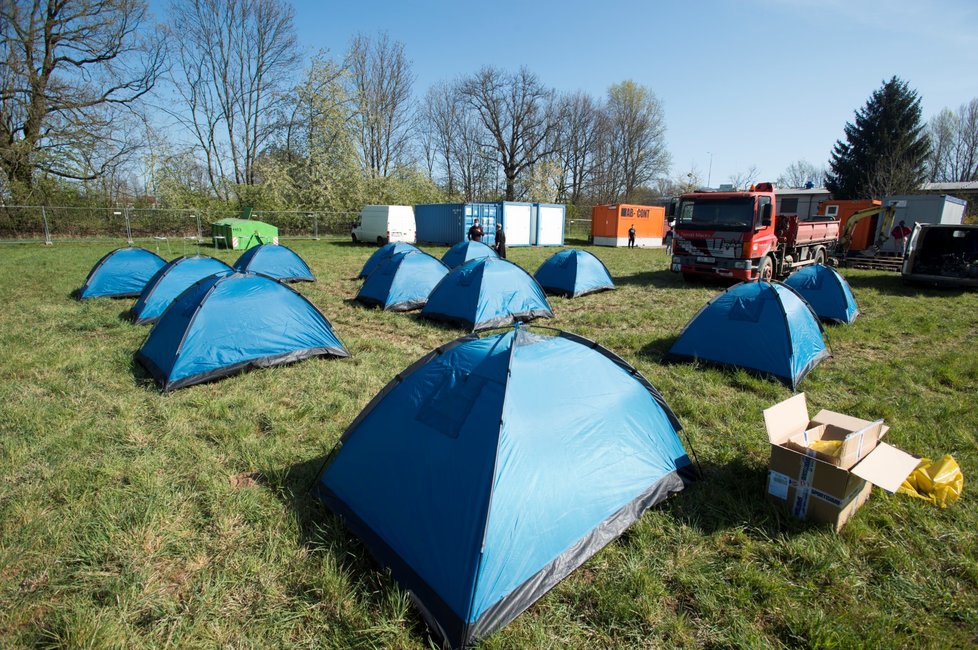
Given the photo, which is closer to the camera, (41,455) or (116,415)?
(41,455)

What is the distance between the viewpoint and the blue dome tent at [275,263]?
523 inches

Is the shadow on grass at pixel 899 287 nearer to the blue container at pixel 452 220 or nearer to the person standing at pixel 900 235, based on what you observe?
the person standing at pixel 900 235

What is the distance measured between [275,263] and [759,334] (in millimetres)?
12800

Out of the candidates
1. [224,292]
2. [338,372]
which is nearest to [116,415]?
[224,292]

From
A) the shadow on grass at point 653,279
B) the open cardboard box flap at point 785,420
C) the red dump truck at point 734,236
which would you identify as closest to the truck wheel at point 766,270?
the red dump truck at point 734,236

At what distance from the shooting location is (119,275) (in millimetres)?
10984

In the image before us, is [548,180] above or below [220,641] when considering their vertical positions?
above

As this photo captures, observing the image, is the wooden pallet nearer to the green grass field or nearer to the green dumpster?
the green grass field

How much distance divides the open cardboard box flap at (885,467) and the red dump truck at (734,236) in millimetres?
9603

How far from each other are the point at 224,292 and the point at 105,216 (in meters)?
25.2

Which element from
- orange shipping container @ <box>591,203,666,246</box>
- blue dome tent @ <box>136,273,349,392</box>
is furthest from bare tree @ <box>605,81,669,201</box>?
blue dome tent @ <box>136,273,349,392</box>

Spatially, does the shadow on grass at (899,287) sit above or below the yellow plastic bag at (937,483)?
above

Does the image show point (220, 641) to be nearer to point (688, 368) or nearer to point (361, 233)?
point (688, 368)

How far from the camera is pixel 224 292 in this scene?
627cm
